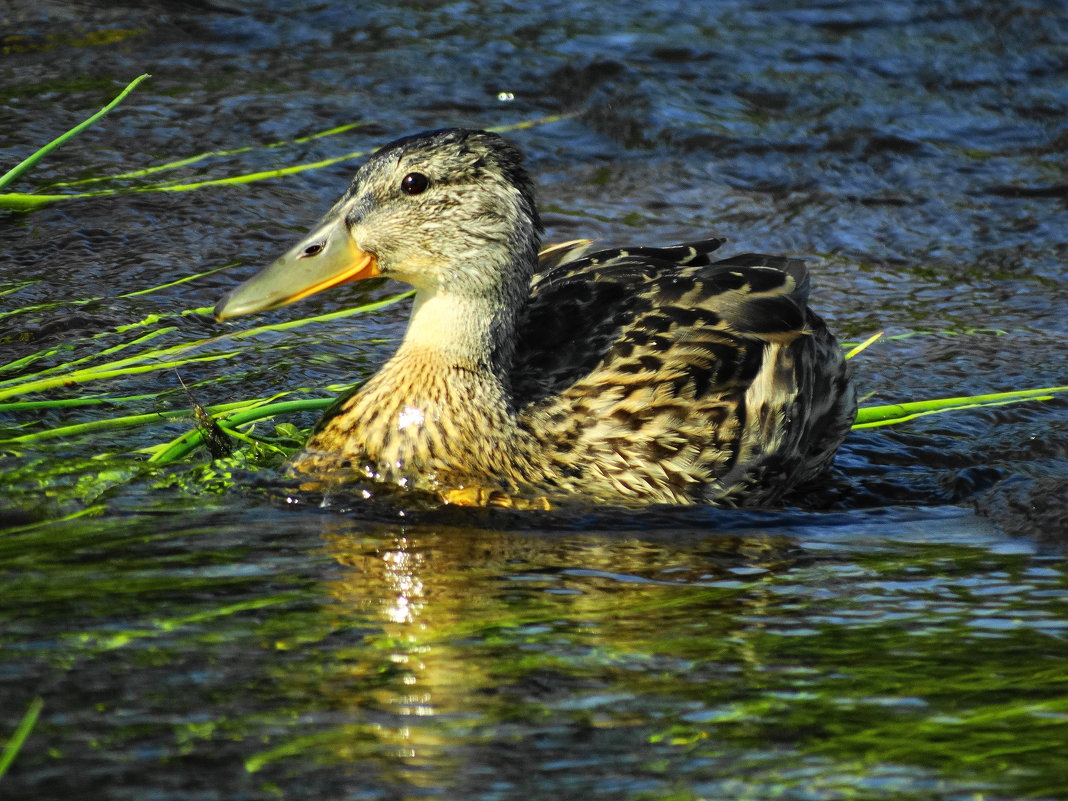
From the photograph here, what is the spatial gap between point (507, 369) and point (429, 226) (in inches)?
23.4

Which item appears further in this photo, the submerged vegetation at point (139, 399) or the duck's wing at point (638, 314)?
the duck's wing at point (638, 314)

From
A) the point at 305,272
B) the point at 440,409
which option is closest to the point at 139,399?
the point at 305,272

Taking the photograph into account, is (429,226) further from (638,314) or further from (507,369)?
(638,314)

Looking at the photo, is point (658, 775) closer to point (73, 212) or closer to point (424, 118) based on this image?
point (73, 212)

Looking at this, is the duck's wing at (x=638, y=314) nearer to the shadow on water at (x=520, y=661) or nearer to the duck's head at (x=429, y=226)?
the duck's head at (x=429, y=226)

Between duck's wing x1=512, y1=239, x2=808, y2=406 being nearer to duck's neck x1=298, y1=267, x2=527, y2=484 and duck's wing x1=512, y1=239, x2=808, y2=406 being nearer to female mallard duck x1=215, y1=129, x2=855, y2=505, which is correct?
female mallard duck x1=215, y1=129, x2=855, y2=505

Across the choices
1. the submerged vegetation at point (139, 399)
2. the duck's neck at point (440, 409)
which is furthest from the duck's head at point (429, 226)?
the submerged vegetation at point (139, 399)

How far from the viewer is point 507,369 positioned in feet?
19.6

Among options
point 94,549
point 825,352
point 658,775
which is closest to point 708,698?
point 658,775

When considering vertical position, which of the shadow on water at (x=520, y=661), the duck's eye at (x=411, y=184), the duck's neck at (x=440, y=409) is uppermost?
the duck's eye at (x=411, y=184)

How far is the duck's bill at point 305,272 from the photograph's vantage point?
18.6ft

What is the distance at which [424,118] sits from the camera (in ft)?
32.7

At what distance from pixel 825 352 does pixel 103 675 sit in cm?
367

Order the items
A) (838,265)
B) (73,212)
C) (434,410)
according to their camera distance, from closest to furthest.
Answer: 1. (434,410)
2. (73,212)
3. (838,265)
